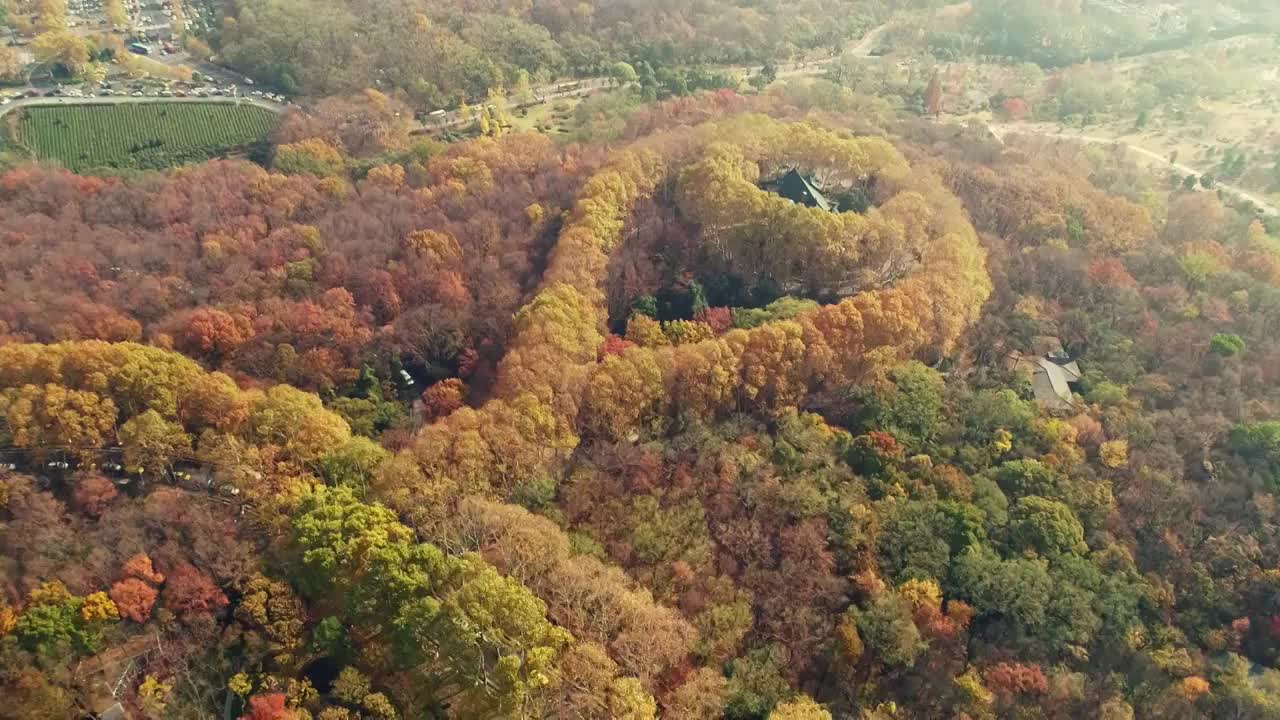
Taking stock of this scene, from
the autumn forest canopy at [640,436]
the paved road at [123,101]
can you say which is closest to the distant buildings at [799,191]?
the autumn forest canopy at [640,436]

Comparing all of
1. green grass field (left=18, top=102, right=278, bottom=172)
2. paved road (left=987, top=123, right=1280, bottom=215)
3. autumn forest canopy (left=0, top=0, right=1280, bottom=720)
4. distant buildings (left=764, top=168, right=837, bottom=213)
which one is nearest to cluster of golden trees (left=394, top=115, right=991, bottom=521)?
autumn forest canopy (left=0, top=0, right=1280, bottom=720)

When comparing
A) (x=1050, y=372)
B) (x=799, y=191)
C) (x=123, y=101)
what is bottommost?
(x=1050, y=372)

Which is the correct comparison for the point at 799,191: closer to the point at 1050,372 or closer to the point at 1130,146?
the point at 1050,372

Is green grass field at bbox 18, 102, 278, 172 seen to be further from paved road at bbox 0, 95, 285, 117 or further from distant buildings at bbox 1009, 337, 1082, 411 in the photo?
distant buildings at bbox 1009, 337, 1082, 411

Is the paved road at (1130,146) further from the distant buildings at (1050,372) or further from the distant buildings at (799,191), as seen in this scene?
the distant buildings at (1050,372)

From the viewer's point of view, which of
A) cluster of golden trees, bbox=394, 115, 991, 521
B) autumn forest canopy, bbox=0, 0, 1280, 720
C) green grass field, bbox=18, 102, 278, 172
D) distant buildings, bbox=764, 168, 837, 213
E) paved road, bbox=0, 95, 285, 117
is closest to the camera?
autumn forest canopy, bbox=0, 0, 1280, 720

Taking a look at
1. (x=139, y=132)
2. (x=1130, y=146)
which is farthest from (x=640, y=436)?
(x=1130, y=146)

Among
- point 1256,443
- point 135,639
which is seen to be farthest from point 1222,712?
point 135,639
